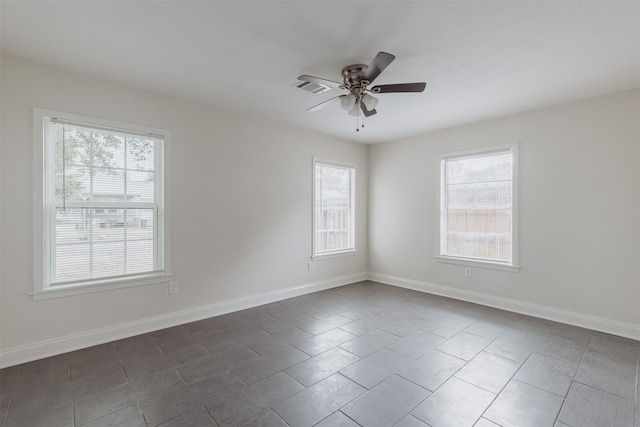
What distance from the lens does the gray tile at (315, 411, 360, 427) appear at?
183 cm

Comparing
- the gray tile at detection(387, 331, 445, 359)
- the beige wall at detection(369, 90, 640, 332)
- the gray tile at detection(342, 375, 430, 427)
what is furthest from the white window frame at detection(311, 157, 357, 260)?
the gray tile at detection(342, 375, 430, 427)

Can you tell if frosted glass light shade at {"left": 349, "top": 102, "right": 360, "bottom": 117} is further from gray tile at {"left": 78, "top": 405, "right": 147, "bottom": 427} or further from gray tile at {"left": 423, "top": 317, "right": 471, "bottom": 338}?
gray tile at {"left": 78, "top": 405, "right": 147, "bottom": 427}

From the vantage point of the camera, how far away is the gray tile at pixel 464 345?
2.76 m

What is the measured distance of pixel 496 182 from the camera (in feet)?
13.6

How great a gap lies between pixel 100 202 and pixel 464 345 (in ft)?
12.7

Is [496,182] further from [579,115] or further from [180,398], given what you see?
[180,398]

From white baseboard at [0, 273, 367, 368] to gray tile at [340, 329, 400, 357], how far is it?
5.33 ft

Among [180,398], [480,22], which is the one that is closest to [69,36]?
[180,398]

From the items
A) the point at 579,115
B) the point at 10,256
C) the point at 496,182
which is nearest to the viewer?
the point at 10,256

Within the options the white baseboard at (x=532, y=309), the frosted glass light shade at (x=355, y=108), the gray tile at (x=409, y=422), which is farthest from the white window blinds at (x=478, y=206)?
the gray tile at (x=409, y=422)

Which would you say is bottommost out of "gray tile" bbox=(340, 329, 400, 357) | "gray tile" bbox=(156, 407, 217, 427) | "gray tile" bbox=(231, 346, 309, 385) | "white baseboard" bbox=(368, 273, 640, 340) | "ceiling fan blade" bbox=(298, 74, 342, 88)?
"gray tile" bbox=(156, 407, 217, 427)

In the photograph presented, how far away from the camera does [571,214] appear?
11.5 ft

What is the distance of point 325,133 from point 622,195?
12.4 feet

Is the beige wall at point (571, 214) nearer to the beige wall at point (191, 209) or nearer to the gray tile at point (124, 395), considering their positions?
the beige wall at point (191, 209)
